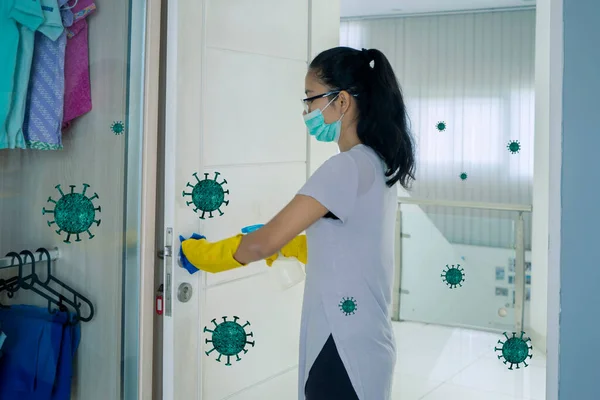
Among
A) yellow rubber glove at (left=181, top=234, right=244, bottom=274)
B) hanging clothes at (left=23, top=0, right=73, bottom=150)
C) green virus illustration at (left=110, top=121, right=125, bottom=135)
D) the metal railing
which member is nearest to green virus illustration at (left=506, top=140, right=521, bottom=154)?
the metal railing

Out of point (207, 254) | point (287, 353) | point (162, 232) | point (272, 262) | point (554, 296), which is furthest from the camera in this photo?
point (287, 353)

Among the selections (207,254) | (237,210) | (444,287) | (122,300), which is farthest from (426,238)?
(122,300)

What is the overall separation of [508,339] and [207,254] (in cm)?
77

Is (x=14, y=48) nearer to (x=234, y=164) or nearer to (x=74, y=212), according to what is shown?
(x=74, y=212)

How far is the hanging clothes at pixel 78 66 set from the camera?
1.78 meters

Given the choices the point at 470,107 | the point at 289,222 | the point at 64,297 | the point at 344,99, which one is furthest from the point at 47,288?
the point at 470,107

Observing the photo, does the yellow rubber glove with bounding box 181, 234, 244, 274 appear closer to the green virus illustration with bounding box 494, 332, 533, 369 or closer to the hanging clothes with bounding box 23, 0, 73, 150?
the hanging clothes with bounding box 23, 0, 73, 150

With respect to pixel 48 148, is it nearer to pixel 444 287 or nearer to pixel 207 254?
pixel 207 254

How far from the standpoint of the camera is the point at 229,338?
2.04 meters

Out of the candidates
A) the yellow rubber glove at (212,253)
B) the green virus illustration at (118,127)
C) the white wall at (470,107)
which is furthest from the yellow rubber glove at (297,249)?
the green virus illustration at (118,127)

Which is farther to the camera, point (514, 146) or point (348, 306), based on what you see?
point (514, 146)

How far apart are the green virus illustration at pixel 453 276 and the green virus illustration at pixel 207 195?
2.16 ft

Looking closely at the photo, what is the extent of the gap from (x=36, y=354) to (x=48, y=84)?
0.69 m

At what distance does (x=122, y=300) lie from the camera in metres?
1.90
